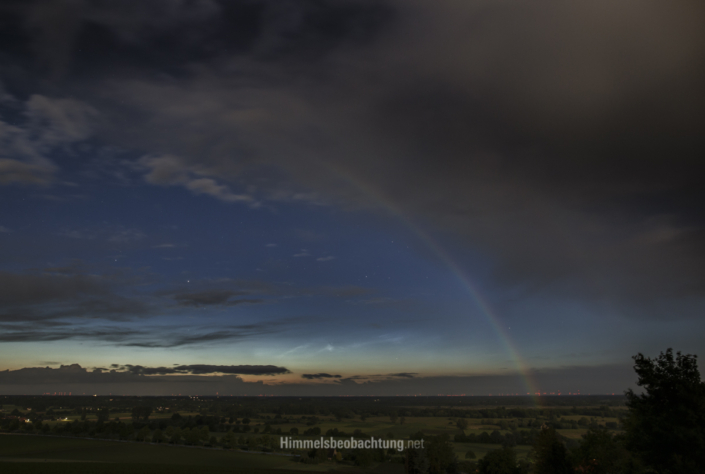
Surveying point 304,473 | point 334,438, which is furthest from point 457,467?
point 334,438

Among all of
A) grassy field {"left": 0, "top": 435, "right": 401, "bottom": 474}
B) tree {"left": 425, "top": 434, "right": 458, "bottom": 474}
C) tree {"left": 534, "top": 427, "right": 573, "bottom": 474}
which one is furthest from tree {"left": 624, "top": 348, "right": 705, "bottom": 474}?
grassy field {"left": 0, "top": 435, "right": 401, "bottom": 474}

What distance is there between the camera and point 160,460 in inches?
3925

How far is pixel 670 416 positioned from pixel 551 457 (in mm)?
29764

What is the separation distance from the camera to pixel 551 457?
184ft

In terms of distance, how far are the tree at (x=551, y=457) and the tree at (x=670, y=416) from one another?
24765mm

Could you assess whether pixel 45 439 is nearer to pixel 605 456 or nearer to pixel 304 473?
pixel 304 473

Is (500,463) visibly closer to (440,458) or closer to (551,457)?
(551,457)

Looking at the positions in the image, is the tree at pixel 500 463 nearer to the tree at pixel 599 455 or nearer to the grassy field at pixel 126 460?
the tree at pixel 599 455

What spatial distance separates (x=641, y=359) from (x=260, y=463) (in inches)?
3561

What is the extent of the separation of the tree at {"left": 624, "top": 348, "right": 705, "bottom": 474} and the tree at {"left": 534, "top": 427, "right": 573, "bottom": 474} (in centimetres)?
2477

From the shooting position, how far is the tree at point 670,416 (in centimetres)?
2877

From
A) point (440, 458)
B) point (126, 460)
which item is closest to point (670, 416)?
point (440, 458)

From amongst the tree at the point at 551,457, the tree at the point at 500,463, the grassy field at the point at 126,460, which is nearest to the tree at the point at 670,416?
the tree at the point at 551,457

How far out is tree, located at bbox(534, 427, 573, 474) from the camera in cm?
5553
